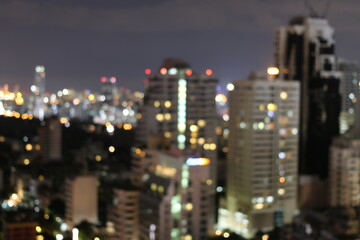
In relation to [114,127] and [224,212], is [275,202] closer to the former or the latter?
[224,212]

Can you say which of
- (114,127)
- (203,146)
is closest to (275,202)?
(203,146)

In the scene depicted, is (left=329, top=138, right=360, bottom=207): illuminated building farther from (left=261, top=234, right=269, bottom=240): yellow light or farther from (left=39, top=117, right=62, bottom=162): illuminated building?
(left=39, top=117, right=62, bottom=162): illuminated building

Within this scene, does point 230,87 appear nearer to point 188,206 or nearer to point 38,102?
point 188,206

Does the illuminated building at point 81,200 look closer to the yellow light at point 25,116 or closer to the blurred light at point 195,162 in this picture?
the blurred light at point 195,162

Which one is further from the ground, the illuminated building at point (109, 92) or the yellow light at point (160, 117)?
the illuminated building at point (109, 92)

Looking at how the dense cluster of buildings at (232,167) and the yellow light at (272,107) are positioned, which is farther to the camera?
the yellow light at (272,107)

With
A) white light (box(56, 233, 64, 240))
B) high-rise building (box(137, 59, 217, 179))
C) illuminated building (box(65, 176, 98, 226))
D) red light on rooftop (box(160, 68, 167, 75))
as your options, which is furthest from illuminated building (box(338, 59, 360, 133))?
white light (box(56, 233, 64, 240))

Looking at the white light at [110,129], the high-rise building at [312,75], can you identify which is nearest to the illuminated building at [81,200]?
the high-rise building at [312,75]
